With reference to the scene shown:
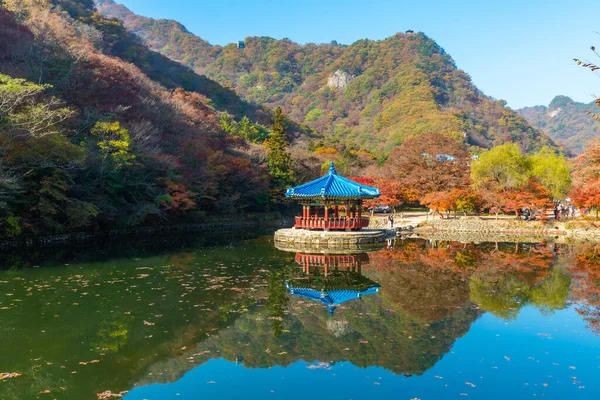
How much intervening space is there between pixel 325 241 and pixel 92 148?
42.6 ft

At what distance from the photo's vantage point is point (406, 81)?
9781 centimetres

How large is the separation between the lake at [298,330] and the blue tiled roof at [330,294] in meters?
0.05

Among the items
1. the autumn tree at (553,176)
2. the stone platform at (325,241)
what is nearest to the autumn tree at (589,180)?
the autumn tree at (553,176)

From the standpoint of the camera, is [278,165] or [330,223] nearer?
[330,223]

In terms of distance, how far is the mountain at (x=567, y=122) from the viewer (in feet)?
470

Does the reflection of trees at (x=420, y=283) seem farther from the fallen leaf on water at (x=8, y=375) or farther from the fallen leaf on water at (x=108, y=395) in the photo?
the fallen leaf on water at (x=8, y=375)

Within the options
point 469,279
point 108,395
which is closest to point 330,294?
point 469,279

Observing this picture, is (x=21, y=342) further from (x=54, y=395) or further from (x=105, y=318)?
(x=54, y=395)

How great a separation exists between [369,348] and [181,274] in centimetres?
839

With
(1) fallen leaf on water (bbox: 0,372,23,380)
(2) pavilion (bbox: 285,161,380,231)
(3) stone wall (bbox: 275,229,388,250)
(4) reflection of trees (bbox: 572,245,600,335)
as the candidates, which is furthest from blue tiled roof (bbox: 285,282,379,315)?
(2) pavilion (bbox: 285,161,380,231)

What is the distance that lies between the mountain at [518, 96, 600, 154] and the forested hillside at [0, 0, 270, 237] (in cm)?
12710

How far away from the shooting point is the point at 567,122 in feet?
564

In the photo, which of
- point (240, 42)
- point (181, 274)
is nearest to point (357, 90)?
point (240, 42)

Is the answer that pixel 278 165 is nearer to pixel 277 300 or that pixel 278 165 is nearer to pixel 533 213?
pixel 533 213
